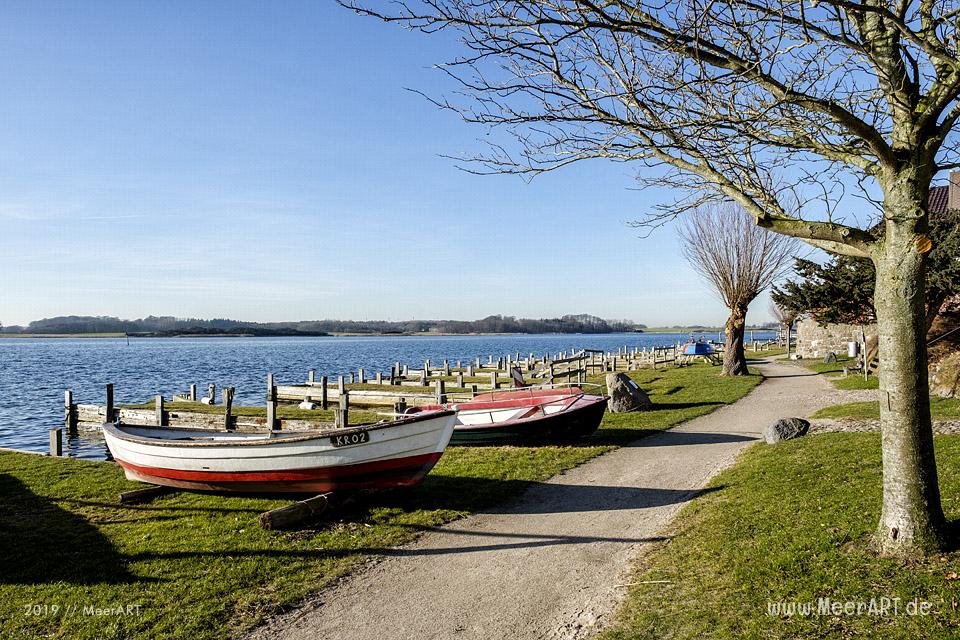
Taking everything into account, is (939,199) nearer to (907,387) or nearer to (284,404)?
(907,387)

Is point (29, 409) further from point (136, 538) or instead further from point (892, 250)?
point (892, 250)

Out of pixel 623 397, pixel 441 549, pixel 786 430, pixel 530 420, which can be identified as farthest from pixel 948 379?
pixel 441 549

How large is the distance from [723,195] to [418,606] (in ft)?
18.4

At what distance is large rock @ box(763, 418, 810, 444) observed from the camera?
13148 millimetres

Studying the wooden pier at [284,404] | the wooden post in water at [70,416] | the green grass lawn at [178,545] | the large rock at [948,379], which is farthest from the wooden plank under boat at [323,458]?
the large rock at [948,379]

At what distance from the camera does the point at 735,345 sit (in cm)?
3247

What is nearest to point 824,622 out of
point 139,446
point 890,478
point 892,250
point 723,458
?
point 890,478

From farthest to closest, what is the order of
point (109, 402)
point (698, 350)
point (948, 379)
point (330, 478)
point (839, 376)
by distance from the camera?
point (698, 350) < point (839, 376) < point (109, 402) < point (948, 379) < point (330, 478)

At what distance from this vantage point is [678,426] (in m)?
16.9

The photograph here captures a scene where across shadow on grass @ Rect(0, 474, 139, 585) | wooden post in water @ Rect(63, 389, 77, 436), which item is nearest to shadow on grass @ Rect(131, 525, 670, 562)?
shadow on grass @ Rect(0, 474, 139, 585)

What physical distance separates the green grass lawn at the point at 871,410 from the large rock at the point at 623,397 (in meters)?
5.18

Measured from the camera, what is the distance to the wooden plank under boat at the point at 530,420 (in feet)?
48.3

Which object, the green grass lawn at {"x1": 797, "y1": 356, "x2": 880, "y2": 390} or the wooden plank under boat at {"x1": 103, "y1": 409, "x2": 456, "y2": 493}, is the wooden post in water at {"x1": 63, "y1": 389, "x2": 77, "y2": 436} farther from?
the green grass lawn at {"x1": 797, "y1": 356, "x2": 880, "y2": 390}

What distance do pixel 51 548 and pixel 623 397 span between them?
15998mm
